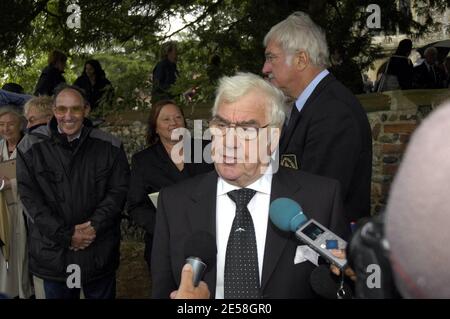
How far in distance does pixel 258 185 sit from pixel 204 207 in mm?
218

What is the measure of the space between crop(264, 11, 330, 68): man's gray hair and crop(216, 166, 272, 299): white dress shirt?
968 millimetres

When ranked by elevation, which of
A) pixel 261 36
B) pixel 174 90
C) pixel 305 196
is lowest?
pixel 305 196

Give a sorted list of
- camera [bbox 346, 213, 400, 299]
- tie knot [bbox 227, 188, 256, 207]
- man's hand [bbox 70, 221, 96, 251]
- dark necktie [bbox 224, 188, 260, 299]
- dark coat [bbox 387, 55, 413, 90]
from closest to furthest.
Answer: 1. camera [bbox 346, 213, 400, 299]
2. dark necktie [bbox 224, 188, 260, 299]
3. tie knot [bbox 227, 188, 256, 207]
4. man's hand [bbox 70, 221, 96, 251]
5. dark coat [bbox 387, 55, 413, 90]

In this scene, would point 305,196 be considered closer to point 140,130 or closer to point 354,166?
point 354,166

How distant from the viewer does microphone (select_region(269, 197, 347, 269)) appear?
5.86 ft

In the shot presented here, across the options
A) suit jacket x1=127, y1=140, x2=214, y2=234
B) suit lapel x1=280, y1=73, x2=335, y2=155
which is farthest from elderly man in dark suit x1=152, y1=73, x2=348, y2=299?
suit jacket x1=127, y1=140, x2=214, y2=234

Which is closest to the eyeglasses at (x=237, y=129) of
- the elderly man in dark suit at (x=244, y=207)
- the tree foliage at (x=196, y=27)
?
the elderly man in dark suit at (x=244, y=207)

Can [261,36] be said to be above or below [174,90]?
above

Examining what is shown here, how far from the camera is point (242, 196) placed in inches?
96.5

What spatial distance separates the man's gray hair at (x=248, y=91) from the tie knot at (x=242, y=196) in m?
0.28

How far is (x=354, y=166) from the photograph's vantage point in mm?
3084

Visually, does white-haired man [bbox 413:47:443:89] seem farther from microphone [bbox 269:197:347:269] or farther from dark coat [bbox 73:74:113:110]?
microphone [bbox 269:197:347:269]
